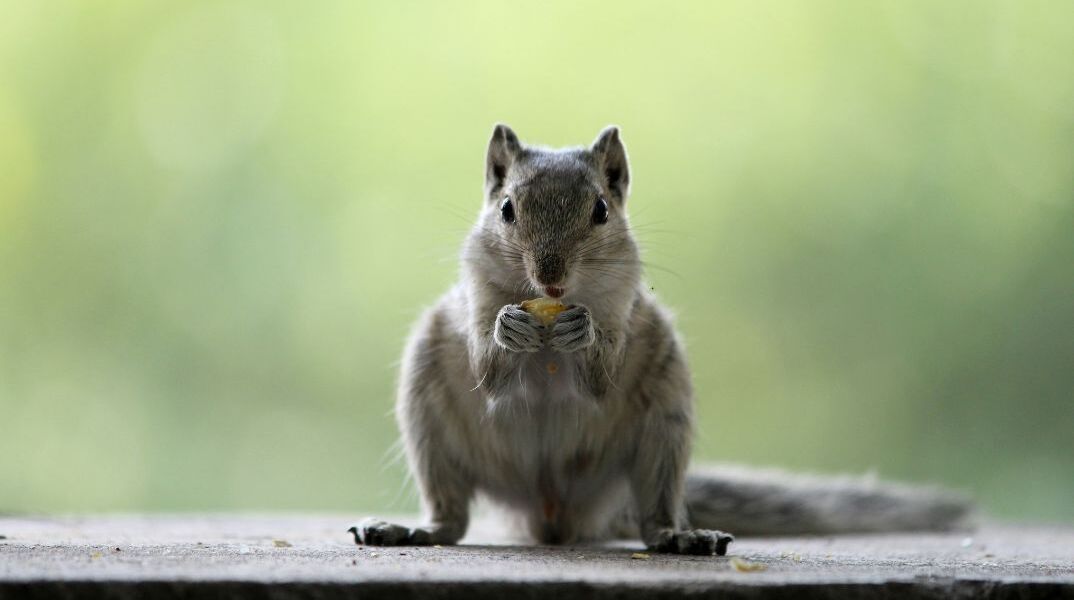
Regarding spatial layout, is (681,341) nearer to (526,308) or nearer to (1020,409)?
(526,308)

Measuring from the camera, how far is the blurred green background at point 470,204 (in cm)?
473

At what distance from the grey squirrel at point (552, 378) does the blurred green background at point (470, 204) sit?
1.81m

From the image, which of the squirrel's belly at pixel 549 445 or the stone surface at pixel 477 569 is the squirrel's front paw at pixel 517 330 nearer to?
the squirrel's belly at pixel 549 445

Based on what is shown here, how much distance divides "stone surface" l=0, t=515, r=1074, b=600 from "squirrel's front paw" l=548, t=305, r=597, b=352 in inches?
16.7

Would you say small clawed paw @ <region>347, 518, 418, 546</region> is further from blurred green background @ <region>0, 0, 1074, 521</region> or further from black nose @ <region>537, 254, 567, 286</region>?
blurred green background @ <region>0, 0, 1074, 521</region>

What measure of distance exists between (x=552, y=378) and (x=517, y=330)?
9.6 inches

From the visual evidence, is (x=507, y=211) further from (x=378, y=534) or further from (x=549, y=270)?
(x=378, y=534)

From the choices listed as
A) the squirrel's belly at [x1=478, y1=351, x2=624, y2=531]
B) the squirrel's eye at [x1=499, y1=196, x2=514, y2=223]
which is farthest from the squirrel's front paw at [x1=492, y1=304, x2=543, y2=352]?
the squirrel's eye at [x1=499, y1=196, x2=514, y2=223]

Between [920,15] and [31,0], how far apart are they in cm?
348

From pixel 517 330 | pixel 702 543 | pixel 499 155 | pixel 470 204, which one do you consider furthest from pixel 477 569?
pixel 470 204

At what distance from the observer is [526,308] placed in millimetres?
2559

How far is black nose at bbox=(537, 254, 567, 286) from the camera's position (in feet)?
8.32

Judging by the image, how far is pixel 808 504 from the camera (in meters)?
→ 3.46

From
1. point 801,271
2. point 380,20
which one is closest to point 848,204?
point 801,271
